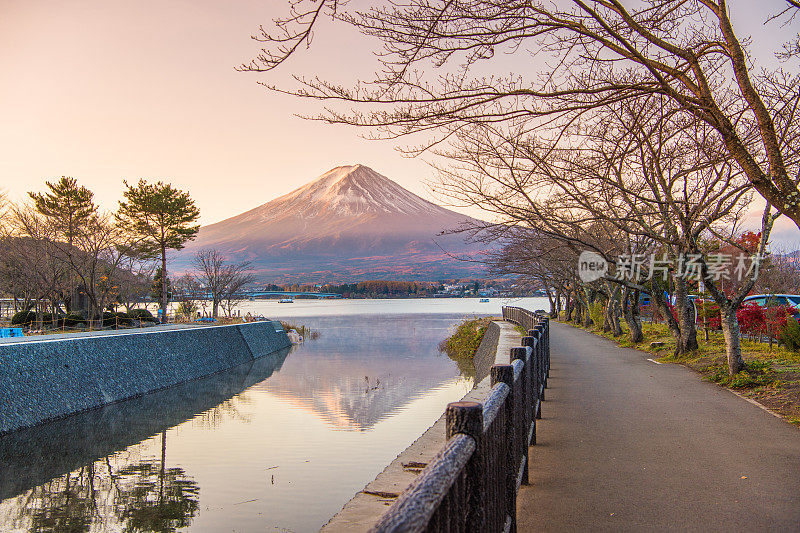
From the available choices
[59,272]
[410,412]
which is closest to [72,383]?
[410,412]

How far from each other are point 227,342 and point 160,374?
8750 millimetres

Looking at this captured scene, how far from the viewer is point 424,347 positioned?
39.9 meters

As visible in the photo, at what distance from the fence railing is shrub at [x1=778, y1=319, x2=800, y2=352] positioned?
13450mm

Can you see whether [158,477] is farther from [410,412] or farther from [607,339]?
[607,339]

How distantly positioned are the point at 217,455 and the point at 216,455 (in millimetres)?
21

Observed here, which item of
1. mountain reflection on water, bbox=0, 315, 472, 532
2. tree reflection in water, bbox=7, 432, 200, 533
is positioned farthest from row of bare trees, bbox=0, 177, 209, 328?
tree reflection in water, bbox=7, 432, 200, 533

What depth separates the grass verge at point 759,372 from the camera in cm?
1065

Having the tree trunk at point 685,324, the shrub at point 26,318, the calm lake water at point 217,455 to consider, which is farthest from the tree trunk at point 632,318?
the shrub at point 26,318

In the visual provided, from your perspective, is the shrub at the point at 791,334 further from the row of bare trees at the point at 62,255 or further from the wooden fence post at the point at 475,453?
the row of bare trees at the point at 62,255

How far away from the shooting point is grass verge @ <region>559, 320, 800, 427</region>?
10.6m

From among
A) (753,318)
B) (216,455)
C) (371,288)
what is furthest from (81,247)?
(371,288)

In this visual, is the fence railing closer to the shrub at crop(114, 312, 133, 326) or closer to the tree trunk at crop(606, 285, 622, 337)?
the tree trunk at crop(606, 285, 622, 337)

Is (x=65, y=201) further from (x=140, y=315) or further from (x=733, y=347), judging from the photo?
(x=733, y=347)

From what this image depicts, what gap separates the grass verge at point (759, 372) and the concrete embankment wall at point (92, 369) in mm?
15025
